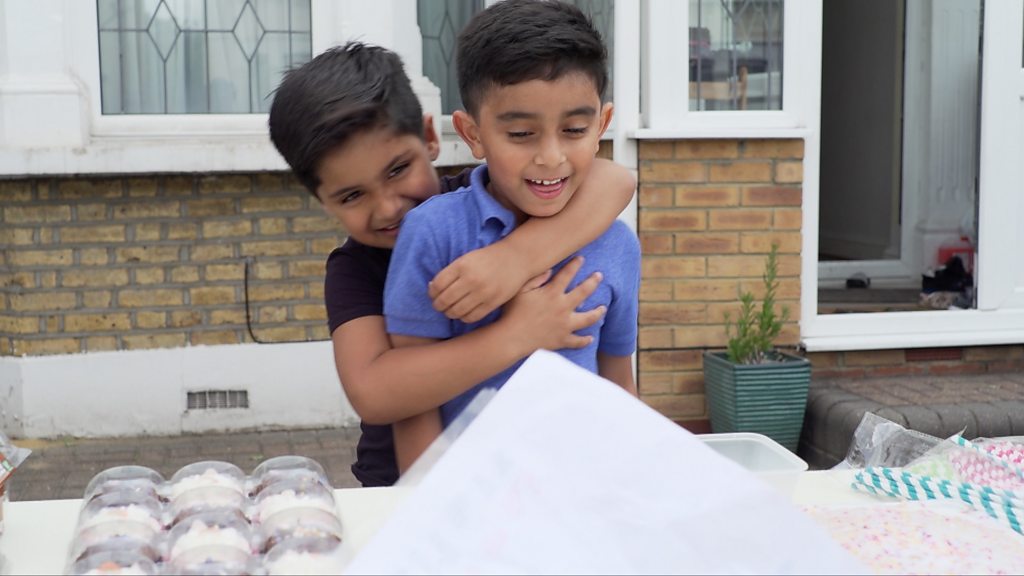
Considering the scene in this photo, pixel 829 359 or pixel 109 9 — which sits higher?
pixel 109 9

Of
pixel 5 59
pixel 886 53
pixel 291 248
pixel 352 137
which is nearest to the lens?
pixel 352 137

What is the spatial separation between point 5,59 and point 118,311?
1259mm

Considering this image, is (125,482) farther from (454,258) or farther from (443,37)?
(443,37)

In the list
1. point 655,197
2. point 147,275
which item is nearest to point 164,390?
point 147,275

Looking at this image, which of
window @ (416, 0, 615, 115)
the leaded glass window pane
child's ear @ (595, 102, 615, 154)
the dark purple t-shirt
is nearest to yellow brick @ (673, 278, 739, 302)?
the leaded glass window pane

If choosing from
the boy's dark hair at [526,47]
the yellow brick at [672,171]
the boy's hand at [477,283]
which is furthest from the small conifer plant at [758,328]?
the boy's hand at [477,283]

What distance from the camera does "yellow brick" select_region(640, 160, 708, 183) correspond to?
5164 millimetres

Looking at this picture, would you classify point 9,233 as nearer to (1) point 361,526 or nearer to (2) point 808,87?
(2) point 808,87

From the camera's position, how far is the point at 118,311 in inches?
232

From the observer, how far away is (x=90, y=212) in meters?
5.79

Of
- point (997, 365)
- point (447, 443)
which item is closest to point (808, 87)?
point (997, 365)

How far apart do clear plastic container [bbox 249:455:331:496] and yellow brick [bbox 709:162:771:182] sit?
390 centimetres

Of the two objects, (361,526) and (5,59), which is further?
(5,59)

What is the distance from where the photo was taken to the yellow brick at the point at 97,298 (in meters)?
5.86
